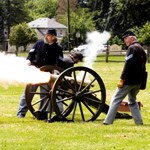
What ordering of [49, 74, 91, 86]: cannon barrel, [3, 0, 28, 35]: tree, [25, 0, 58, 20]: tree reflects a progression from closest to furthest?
[49, 74, 91, 86]: cannon barrel, [3, 0, 28, 35]: tree, [25, 0, 58, 20]: tree

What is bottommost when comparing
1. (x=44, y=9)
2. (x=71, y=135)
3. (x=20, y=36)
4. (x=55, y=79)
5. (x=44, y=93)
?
(x=20, y=36)

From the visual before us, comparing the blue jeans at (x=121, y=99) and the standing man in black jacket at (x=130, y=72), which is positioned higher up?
the standing man in black jacket at (x=130, y=72)

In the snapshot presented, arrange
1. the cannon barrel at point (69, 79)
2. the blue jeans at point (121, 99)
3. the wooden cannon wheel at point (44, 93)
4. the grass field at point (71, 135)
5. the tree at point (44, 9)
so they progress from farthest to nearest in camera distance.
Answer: the tree at point (44, 9)
the wooden cannon wheel at point (44, 93)
the cannon barrel at point (69, 79)
the blue jeans at point (121, 99)
the grass field at point (71, 135)

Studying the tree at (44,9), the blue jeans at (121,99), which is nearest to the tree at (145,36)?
the blue jeans at (121,99)

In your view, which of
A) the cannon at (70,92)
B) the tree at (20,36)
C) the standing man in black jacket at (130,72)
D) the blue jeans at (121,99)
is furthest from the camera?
the tree at (20,36)

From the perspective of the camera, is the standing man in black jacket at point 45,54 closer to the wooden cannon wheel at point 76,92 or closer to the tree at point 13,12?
the wooden cannon wheel at point 76,92

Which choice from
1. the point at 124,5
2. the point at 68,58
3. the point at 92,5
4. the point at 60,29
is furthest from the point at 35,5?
the point at 68,58

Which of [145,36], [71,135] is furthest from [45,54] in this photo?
[145,36]

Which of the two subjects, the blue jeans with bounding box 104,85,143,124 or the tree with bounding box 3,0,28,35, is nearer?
the blue jeans with bounding box 104,85,143,124

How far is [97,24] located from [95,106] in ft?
221

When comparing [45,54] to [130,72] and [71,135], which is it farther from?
[71,135]

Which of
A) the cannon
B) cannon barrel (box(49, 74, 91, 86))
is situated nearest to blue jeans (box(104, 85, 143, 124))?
the cannon

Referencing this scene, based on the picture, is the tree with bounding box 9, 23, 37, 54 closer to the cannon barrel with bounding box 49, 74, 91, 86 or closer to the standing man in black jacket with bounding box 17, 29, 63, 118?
the standing man in black jacket with bounding box 17, 29, 63, 118

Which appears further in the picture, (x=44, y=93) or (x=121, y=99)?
(x=44, y=93)
